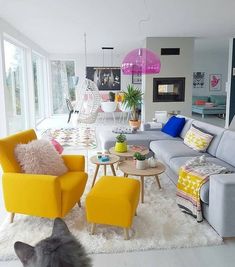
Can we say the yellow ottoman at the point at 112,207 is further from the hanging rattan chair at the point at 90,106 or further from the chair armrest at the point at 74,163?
the hanging rattan chair at the point at 90,106

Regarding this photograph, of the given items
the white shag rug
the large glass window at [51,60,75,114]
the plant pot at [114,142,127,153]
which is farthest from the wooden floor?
the large glass window at [51,60,75,114]

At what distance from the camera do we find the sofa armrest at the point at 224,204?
2.28 metres

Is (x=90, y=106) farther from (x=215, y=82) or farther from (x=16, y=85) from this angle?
(x=215, y=82)

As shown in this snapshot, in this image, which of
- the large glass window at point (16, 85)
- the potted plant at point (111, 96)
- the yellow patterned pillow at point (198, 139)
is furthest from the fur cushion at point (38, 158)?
the potted plant at point (111, 96)

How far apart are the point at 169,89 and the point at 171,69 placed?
1.76 feet

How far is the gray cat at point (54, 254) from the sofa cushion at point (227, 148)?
8.85 ft

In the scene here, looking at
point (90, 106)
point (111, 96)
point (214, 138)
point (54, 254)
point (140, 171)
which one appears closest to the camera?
point (54, 254)

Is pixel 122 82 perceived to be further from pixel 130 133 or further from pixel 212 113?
pixel 130 133

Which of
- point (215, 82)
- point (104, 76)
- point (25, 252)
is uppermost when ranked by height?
point (104, 76)

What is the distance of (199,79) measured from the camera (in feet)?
37.6

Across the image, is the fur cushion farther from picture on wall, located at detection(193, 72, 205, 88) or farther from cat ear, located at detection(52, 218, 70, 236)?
picture on wall, located at detection(193, 72, 205, 88)

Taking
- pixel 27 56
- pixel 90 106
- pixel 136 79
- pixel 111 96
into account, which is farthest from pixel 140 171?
pixel 136 79

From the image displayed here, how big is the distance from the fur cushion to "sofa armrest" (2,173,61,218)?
15 centimetres

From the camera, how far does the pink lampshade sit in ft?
13.3
